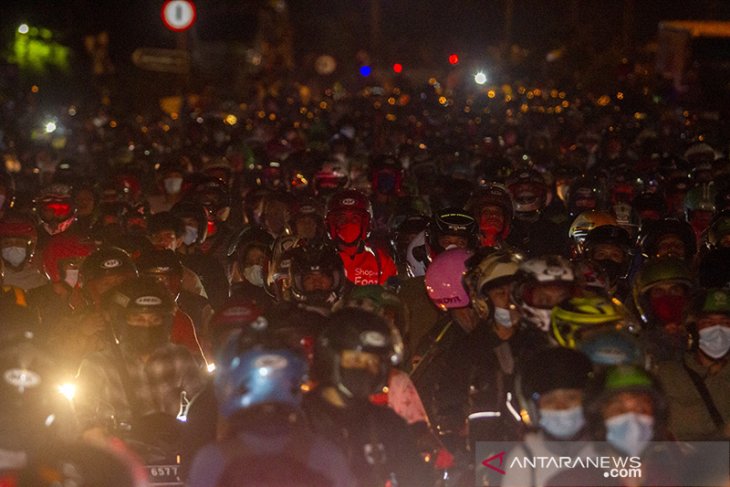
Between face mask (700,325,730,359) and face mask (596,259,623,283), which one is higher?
face mask (596,259,623,283)

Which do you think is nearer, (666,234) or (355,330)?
(355,330)

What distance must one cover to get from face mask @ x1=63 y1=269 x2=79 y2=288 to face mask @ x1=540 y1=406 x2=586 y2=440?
6.07 metres

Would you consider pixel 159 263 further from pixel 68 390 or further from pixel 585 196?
pixel 585 196

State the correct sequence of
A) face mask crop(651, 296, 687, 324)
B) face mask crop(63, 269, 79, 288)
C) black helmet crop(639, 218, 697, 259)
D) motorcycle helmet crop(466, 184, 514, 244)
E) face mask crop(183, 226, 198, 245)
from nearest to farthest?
face mask crop(651, 296, 687, 324) → black helmet crop(639, 218, 697, 259) → face mask crop(63, 269, 79, 288) → motorcycle helmet crop(466, 184, 514, 244) → face mask crop(183, 226, 198, 245)

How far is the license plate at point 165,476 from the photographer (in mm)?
6492

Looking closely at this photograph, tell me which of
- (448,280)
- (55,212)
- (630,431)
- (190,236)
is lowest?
(630,431)

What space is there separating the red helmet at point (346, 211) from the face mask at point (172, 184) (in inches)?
188

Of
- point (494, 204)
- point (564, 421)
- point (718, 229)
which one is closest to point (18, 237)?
point (494, 204)

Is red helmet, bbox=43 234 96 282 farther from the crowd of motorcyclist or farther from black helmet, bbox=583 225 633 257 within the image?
black helmet, bbox=583 225 633 257

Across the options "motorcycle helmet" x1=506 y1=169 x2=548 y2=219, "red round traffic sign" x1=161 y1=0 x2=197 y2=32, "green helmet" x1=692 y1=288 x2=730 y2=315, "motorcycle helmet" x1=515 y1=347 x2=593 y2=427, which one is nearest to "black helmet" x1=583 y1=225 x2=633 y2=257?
"green helmet" x1=692 y1=288 x2=730 y2=315

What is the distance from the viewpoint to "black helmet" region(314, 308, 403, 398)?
5.70 metres

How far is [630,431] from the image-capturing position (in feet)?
17.5

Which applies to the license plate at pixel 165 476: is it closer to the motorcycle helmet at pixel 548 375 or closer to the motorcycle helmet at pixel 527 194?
the motorcycle helmet at pixel 548 375

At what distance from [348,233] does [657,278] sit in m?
3.42
